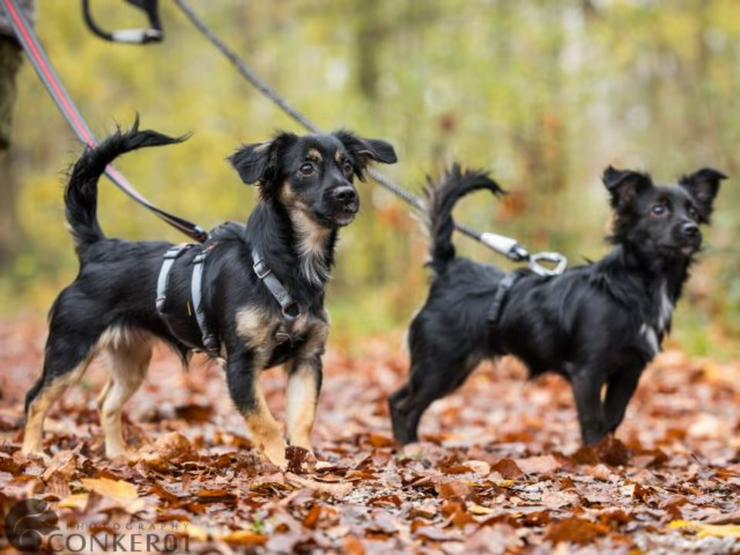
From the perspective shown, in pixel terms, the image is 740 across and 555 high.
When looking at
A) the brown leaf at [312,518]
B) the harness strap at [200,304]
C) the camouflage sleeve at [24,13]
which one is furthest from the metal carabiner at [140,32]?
the brown leaf at [312,518]

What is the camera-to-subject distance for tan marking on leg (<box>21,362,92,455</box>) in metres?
4.86

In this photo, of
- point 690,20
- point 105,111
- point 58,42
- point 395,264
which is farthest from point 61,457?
point 105,111

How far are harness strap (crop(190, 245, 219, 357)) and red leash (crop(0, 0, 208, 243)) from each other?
49 centimetres

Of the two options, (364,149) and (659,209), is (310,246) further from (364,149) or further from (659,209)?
(659,209)

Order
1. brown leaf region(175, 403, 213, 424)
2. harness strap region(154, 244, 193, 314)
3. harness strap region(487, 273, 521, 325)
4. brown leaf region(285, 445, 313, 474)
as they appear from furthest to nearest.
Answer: brown leaf region(175, 403, 213, 424)
harness strap region(487, 273, 521, 325)
harness strap region(154, 244, 193, 314)
brown leaf region(285, 445, 313, 474)

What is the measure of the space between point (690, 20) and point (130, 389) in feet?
42.6

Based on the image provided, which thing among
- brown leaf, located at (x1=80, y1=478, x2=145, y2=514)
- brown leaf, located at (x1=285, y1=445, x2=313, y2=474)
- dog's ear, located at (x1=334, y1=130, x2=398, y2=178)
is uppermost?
dog's ear, located at (x1=334, y1=130, x2=398, y2=178)

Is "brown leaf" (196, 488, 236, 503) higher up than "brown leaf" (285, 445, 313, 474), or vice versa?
"brown leaf" (196, 488, 236, 503)

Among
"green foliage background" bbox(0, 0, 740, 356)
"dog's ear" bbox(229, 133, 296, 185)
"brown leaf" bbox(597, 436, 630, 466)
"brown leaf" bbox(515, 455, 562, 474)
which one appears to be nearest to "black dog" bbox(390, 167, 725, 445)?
"brown leaf" bbox(597, 436, 630, 466)

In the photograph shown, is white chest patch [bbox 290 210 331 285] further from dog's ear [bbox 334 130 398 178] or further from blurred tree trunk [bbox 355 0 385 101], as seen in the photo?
blurred tree trunk [bbox 355 0 385 101]

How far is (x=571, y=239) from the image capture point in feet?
47.2

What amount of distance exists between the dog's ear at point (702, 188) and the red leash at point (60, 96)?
11.4 ft

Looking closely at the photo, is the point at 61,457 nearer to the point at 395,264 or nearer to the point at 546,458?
the point at 546,458

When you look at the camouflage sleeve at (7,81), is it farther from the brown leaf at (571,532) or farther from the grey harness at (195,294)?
the brown leaf at (571,532)
